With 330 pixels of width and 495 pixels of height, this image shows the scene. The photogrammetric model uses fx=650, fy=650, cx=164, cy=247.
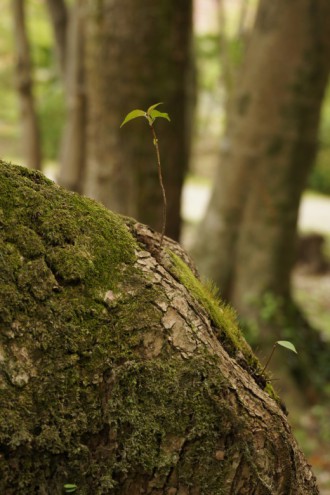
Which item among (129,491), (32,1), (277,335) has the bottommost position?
(277,335)

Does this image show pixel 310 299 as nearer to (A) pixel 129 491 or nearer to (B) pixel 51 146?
(A) pixel 129 491

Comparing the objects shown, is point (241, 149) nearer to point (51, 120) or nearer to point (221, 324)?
point (221, 324)

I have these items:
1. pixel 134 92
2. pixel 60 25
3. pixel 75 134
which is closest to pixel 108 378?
pixel 134 92

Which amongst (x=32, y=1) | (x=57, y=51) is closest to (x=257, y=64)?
(x=57, y=51)

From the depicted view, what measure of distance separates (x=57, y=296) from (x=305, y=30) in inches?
209

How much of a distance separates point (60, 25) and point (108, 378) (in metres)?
12.6

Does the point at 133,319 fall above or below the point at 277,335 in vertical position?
above

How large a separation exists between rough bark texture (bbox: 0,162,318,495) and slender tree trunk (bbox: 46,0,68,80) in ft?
38.9

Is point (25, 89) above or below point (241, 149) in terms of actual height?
above

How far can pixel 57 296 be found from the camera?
159 cm

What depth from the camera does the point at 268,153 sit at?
6.43 metres

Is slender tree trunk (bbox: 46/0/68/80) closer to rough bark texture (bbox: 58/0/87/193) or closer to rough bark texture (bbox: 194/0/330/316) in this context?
rough bark texture (bbox: 58/0/87/193)

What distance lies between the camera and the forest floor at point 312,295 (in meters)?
6.00

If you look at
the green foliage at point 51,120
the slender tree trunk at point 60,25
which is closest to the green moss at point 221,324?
the slender tree trunk at point 60,25
